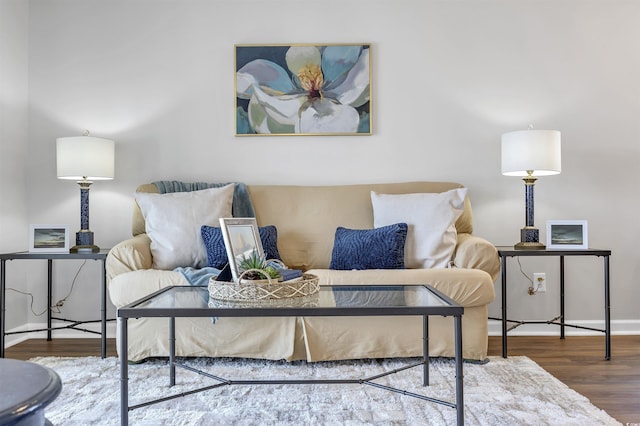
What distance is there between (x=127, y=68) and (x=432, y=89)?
2.06m

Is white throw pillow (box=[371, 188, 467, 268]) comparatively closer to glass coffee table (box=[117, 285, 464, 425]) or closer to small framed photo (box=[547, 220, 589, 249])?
small framed photo (box=[547, 220, 589, 249])

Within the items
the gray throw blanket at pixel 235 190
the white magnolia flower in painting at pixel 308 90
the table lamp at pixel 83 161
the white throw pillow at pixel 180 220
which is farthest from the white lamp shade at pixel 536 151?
the table lamp at pixel 83 161

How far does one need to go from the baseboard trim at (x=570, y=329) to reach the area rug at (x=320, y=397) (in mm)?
744

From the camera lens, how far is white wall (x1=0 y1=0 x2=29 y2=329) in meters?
2.98

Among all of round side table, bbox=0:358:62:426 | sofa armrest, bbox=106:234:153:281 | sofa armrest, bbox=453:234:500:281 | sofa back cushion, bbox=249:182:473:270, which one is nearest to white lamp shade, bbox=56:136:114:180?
sofa armrest, bbox=106:234:153:281

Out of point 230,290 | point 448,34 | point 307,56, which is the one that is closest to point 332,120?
point 307,56

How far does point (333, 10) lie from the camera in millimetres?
3295

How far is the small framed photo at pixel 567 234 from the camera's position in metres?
2.78

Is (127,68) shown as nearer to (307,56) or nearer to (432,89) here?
(307,56)

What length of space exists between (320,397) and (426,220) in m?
1.23

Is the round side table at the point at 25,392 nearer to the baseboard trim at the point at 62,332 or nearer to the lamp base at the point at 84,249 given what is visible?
the lamp base at the point at 84,249

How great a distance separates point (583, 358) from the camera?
2.58 m

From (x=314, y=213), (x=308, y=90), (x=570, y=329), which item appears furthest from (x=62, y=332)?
(x=570, y=329)

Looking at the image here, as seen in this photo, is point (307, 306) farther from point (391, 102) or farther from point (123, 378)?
point (391, 102)
